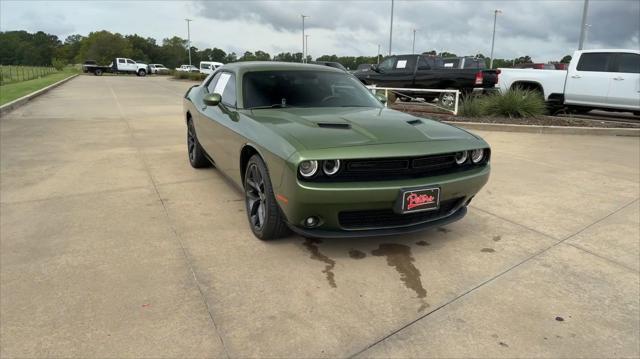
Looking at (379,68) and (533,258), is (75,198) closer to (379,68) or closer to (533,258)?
(533,258)

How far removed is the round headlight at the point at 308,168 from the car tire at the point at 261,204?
15.8 inches

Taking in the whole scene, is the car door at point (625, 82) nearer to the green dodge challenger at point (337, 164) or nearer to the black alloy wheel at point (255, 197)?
the green dodge challenger at point (337, 164)

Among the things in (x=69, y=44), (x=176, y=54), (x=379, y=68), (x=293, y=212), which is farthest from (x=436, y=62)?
(x=69, y=44)

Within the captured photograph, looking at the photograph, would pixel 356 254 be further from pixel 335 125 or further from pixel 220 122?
pixel 220 122

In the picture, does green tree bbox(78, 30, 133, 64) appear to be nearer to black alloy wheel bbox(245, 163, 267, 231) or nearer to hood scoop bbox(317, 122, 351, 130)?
black alloy wheel bbox(245, 163, 267, 231)

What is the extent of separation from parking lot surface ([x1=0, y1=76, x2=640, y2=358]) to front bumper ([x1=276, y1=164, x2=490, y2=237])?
281mm

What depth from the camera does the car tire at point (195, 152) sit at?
19.3 ft

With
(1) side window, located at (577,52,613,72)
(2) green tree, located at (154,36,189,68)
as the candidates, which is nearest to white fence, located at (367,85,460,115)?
(1) side window, located at (577,52,613,72)

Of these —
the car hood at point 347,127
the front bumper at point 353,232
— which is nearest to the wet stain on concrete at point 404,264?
the front bumper at point 353,232

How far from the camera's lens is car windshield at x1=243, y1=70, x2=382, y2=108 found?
429 cm

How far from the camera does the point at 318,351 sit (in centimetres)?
234

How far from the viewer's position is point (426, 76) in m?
15.0

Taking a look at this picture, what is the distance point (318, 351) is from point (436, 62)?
48.5 feet

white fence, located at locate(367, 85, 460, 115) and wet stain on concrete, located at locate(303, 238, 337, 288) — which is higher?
white fence, located at locate(367, 85, 460, 115)
